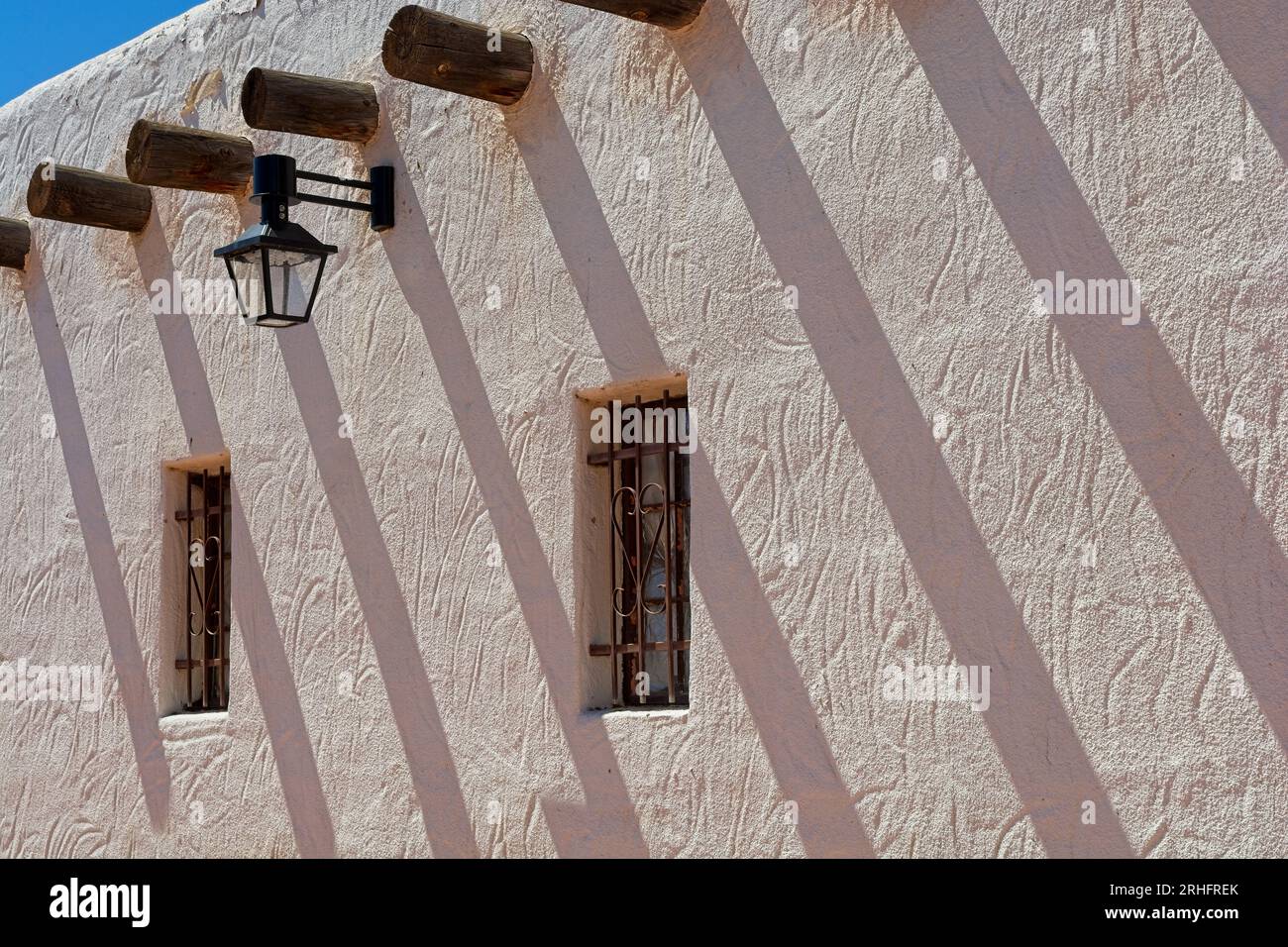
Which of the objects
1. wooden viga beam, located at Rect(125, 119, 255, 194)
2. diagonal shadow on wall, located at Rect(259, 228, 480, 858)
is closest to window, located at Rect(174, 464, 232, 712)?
diagonal shadow on wall, located at Rect(259, 228, 480, 858)

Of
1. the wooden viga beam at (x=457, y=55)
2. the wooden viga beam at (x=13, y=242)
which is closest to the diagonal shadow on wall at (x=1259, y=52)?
the wooden viga beam at (x=457, y=55)

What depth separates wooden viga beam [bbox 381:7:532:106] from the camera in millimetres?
5949

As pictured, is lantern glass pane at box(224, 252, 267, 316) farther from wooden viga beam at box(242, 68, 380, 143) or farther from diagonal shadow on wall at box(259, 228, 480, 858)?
diagonal shadow on wall at box(259, 228, 480, 858)

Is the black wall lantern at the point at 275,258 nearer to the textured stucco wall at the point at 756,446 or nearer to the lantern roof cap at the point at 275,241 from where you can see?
the lantern roof cap at the point at 275,241

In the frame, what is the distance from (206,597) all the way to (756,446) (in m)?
3.20

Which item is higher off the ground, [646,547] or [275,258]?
[275,258]

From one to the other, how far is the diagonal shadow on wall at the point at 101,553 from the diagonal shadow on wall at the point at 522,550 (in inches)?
88.5

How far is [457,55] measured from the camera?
19.8ft

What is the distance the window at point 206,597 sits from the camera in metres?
7.56

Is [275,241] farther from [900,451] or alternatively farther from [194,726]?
[194,726]

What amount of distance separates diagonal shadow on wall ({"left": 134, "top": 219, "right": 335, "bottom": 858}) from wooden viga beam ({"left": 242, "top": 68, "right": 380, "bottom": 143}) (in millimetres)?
1375

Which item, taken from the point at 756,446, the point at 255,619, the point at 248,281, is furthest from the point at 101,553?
the point at 756,446

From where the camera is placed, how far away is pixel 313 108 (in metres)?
6.59

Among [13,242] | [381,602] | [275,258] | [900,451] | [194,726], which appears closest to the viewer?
[900,451]
